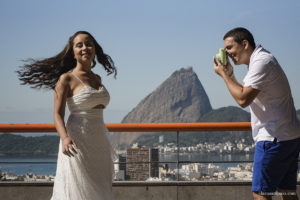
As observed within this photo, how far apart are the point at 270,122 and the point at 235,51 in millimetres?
519

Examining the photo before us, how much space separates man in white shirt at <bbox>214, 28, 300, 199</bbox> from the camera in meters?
2.58

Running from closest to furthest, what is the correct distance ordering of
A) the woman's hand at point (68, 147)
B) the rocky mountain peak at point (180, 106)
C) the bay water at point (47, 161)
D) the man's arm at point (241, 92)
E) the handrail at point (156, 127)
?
the man's arm at point (241, 92) < the woman's hand at point (68, 147) < the handrail at point (156, 127) < the bay water at point (47, 161) < the rocky mountain peak at point (180, 106)

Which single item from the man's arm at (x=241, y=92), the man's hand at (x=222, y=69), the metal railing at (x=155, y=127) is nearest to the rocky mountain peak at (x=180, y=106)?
the metal railing at (x=155, y=127)

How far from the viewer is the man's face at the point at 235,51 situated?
110 inches

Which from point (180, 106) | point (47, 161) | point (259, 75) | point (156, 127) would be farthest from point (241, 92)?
point (180, 106)

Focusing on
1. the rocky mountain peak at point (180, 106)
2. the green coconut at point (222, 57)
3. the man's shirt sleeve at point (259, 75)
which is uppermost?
the rocky mountain peak at point (180, 106)

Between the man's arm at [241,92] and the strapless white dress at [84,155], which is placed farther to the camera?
the strapless white dress at [84,155]

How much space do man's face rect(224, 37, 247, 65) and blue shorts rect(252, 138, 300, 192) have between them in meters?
0.56

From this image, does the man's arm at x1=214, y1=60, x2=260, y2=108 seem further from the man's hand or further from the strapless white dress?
the strapless white dress

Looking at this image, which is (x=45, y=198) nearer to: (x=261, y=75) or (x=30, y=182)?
(x=30, y=182)

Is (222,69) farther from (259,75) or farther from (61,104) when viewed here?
(61,104)

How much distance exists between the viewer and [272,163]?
259 cm

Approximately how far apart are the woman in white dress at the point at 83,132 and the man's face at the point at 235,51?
1055 mm

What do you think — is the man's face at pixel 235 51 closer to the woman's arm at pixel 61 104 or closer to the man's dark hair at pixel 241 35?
the man's dark hair at pixel 241 35
